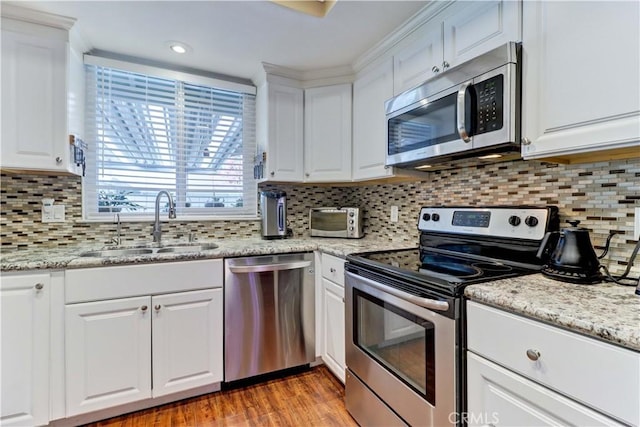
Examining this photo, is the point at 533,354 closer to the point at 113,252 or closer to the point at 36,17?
the point at 113,252

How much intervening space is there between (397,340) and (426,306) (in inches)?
11.9

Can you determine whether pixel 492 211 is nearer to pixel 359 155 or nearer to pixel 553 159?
pixel 553 159

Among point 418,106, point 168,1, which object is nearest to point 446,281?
point 418,106

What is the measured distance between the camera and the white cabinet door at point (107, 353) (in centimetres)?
156

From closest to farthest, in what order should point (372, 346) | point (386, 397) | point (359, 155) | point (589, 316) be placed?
point (589, 316) → point (386, 397) → point (372, 346) → point (359, 155)

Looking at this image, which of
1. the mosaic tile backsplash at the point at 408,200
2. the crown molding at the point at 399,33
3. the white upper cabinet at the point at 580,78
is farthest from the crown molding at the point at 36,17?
the white upper cabinet at the point at 580,78

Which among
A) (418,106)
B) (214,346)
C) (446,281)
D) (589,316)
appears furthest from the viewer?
(214,346)

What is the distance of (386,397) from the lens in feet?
4.54

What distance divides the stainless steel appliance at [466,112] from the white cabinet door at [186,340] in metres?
1.45

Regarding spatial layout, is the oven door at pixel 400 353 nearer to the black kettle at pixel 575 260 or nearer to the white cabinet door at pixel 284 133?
the black kettle at pixel 575 260

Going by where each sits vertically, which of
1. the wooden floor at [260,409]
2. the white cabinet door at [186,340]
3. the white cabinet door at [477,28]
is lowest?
the wooden floor at [260,409]

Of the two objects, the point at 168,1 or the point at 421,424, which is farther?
the point at 168,1

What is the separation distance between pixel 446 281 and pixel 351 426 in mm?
1021

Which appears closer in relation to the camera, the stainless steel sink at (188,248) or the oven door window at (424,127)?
the oven door window at (424,127)
